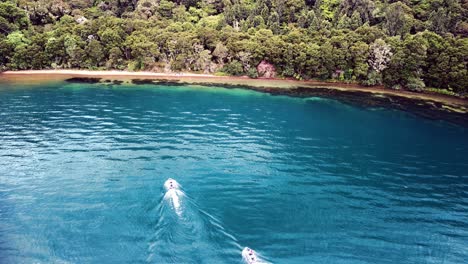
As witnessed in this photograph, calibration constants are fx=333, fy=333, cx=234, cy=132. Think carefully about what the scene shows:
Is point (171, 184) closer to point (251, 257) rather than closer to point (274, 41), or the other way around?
point (251, 257)

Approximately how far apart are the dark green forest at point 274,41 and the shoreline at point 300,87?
3.50 metres

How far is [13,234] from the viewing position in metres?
26.9

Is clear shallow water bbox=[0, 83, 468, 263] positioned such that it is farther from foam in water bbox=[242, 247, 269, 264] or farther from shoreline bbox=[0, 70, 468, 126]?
shoreline bbox=[0, 70, 468, 126]

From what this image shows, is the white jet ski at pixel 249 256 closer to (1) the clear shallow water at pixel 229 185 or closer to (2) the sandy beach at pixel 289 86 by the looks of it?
(1) the clear shallow water at pixel 229 185

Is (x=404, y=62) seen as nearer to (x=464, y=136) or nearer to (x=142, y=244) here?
(x=464, y=136)

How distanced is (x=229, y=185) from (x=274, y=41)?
67454 millimetres

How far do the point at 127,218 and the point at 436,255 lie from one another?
2517 centimetres

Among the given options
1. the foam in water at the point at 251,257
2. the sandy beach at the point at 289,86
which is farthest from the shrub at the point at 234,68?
the foam in water at the point at 251,257

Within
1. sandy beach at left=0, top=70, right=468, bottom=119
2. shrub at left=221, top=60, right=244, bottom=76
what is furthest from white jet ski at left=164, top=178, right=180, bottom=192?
shrub at left=221, top=60, right=244, bottom=76

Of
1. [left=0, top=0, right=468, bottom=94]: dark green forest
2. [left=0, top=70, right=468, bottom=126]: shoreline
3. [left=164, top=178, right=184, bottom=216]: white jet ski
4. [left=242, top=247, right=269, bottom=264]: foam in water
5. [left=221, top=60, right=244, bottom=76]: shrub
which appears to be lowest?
[left=242, top=247, right=269, bottom=264]: foam in water

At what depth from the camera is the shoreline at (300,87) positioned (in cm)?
6758

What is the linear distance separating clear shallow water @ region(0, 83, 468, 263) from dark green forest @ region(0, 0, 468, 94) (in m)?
26.8

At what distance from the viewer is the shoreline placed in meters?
67.6

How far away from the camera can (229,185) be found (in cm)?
3528
